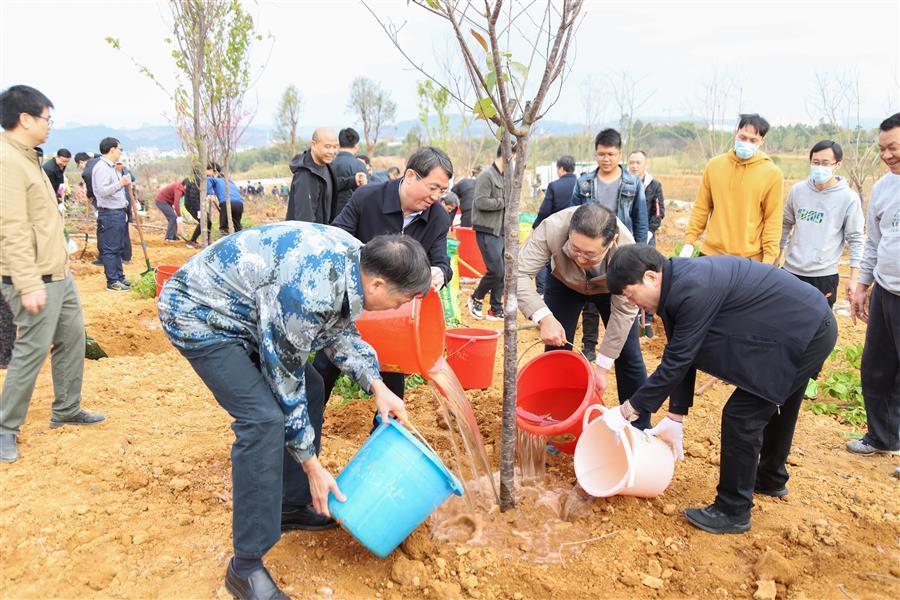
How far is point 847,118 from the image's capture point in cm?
1013

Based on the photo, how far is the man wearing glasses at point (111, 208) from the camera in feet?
22.4

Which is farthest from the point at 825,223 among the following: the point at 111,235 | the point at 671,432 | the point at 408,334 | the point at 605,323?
the point at 111,235

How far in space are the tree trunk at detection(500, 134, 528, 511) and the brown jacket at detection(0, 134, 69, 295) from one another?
2.24 metres

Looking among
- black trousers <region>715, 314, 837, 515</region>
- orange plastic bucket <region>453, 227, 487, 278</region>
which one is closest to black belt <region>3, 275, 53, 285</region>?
black trousers <region>715, 314, 837, 515</region>

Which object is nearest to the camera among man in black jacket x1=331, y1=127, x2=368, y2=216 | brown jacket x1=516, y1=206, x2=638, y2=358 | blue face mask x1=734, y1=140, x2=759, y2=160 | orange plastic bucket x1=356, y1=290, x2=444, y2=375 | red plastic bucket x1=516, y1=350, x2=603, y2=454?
orange plastic bucket x1=356, y1=290, x2=444, y2=375

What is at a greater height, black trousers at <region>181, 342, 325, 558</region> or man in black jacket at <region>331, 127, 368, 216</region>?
man in black jacket at <region>331, 127, 368, 216</region>

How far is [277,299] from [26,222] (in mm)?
1858

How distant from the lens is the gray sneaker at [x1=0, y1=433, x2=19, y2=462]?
2.94m

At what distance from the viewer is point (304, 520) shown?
101 inches

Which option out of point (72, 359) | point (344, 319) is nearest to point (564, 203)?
point (344, 319)

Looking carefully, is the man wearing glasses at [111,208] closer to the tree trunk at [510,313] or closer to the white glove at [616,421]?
the tree trunk at [510,313]

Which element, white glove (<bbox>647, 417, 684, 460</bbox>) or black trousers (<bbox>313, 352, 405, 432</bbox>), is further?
black trousers (<bbox>313, 352, 405, 432</bbox>)

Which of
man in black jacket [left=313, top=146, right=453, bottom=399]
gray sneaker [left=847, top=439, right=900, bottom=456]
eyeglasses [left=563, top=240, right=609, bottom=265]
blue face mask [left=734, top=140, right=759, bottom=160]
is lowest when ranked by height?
gray sneaker [left=847, top=439, right=900, bottom=456]

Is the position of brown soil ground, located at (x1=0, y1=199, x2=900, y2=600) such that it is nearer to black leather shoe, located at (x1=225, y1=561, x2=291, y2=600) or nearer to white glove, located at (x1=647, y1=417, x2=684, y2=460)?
black leather shoe, located at (x1=225, y1=561, x2=291, y2=600)
